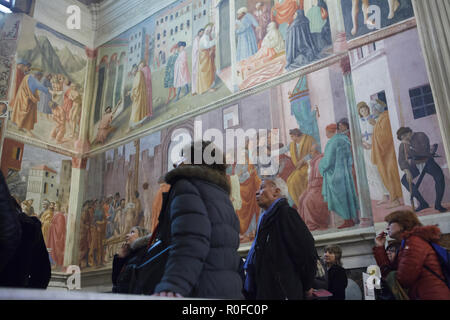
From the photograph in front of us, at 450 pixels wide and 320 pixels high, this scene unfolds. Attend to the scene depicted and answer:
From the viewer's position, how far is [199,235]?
222cm

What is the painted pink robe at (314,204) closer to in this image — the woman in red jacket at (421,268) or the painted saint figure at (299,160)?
the painted saint figure at (299,160)

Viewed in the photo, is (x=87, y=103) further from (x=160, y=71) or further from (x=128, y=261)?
(x=128, y=261)

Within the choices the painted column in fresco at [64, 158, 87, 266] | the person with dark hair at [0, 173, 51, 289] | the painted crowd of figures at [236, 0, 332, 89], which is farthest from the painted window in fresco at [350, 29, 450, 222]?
the painted column in fresco at [64, 158, 87, 266]

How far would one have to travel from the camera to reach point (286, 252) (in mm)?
3066

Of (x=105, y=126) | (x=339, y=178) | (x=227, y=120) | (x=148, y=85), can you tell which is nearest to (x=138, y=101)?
(x=148, y=85)

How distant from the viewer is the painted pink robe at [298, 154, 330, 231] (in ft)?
23.0

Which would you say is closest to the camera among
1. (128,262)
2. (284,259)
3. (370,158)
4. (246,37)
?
(128,262)

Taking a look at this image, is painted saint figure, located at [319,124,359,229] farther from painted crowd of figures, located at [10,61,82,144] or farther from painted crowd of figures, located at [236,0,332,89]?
painted crowd of figures, located at [10,61,82,144]

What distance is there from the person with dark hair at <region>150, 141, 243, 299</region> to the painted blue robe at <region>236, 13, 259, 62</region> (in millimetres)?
6861

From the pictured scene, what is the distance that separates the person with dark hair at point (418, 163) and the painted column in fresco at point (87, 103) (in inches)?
333

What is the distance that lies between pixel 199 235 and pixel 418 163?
495cm

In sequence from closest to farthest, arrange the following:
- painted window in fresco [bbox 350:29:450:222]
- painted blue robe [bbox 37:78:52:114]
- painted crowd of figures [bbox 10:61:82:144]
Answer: painted window in fresco [bbox 350:29:450:222], painted crowd of figures [bbox 10:61:82:144], painted blue robe [bbox 37:78:52:114]

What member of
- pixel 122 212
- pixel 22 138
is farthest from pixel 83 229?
pixel 22 138
